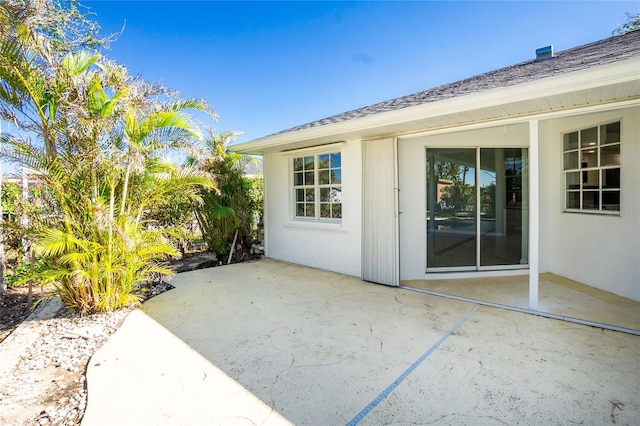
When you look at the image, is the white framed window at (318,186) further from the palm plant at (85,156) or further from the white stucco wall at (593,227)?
the white stucco wall at (593,227)

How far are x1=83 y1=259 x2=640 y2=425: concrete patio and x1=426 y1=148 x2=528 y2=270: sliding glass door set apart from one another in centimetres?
183

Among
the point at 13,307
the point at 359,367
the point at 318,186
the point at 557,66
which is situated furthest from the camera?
the point at 318,186

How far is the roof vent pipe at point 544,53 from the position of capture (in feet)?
21.8

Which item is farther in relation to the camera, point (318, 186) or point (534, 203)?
point (318, 186)

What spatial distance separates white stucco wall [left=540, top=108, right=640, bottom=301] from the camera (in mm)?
4574

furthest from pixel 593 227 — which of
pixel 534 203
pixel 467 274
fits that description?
pixel 467 274

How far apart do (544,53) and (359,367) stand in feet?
25.5

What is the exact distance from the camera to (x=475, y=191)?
6176 mm

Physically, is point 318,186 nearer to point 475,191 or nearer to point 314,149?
point 314,149

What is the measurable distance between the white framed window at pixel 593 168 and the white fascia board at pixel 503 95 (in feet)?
7.99

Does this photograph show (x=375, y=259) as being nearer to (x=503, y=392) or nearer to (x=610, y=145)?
(x=503, y=392)

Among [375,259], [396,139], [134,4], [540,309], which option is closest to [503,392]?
[540,309]

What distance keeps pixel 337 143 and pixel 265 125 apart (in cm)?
1097

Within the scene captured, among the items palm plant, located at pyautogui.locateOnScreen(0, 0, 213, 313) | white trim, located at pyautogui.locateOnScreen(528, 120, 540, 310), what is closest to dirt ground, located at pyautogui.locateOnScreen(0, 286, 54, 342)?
palm plant, located at pyautogui.locateOnScreen(0, 0, 213, 313)
